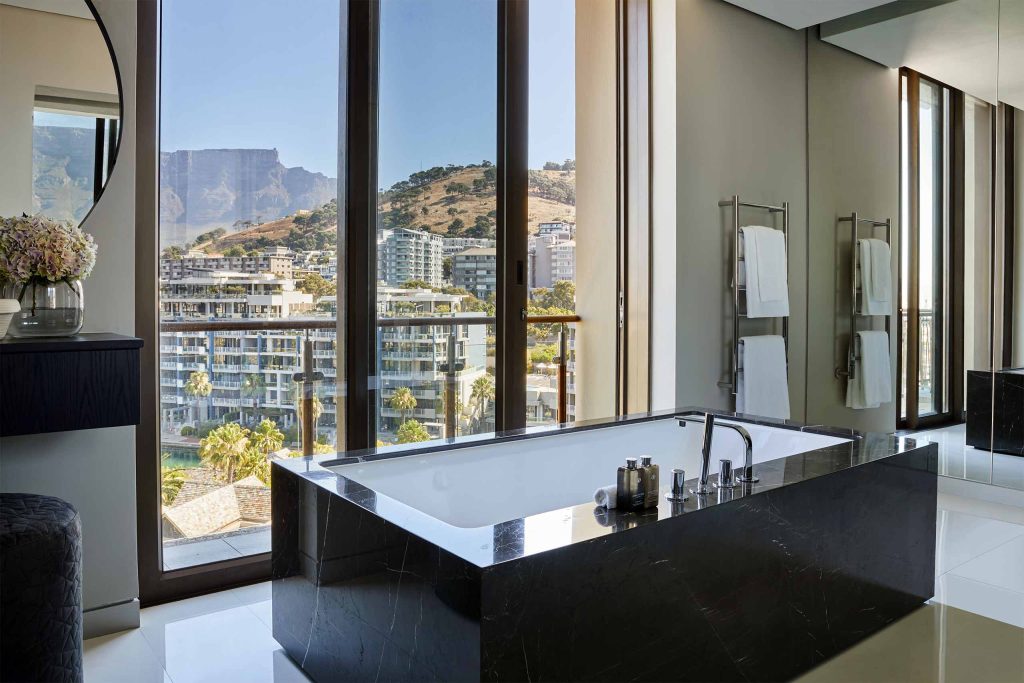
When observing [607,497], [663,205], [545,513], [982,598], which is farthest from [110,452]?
[982,598]

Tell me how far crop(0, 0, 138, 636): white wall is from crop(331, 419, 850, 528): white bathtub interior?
809 mm

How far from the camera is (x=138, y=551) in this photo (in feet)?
8.35

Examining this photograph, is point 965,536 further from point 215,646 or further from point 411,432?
point 215,646

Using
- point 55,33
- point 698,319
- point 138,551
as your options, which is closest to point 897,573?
point 698,319

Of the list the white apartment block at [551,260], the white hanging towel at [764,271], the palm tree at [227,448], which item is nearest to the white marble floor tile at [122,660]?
the palm tree at [227,448]

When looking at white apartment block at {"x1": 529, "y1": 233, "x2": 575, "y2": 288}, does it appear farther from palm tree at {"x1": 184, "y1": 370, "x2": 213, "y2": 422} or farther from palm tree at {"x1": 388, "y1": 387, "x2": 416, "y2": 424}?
palm tree at {"x1": 184, "y1": 370, "x2": 213, "y2": 422}

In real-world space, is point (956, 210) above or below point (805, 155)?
below

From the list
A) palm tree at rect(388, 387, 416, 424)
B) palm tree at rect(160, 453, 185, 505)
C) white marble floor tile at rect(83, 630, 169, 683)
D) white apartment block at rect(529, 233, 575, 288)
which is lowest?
white marble floor tile at rect(83, 630, 169, 683)

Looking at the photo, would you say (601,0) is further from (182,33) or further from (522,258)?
(182,33)

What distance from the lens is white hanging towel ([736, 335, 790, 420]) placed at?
154 inches

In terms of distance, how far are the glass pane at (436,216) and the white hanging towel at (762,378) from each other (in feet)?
4.53

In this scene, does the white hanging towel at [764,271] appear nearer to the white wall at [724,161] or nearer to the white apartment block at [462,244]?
the white wall at [724,161]

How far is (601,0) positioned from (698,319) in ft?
5.56

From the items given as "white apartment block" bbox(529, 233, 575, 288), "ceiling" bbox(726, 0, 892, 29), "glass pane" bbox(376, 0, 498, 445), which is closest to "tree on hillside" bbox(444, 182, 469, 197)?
"glass pane" bbox(376, 0, 498, 445)
